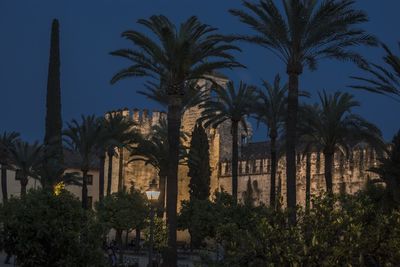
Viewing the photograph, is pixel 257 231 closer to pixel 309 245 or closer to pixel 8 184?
pixel 309 245

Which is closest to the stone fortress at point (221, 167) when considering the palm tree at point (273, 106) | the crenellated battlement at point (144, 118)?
the crenellated battlement at point (144, 118)

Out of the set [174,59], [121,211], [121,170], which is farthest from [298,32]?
[121,170]

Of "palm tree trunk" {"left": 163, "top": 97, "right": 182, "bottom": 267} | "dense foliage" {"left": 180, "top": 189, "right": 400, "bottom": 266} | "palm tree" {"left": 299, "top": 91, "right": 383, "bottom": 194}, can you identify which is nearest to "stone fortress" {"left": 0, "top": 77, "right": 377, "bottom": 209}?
"palm tree" {"left": 299, "top": 91, "right": 383, "bottom": 194}

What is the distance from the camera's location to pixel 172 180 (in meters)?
23.4

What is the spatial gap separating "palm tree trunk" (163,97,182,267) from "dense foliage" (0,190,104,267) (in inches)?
221

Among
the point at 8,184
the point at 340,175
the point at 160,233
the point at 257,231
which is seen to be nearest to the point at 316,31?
the point at 257,231

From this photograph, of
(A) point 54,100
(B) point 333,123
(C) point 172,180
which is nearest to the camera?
(C) point 172,180

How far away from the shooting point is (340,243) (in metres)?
12.0

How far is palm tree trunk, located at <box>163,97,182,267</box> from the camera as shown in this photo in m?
22.7

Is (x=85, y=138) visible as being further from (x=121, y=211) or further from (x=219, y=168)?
(x=219, y=168)

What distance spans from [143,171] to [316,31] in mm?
35826

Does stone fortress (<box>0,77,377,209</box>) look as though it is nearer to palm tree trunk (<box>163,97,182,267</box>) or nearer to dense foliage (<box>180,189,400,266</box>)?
palm tree trunk (<box>163,97,182,267</box>)

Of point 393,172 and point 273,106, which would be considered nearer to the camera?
point 393,172

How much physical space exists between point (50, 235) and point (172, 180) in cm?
693
